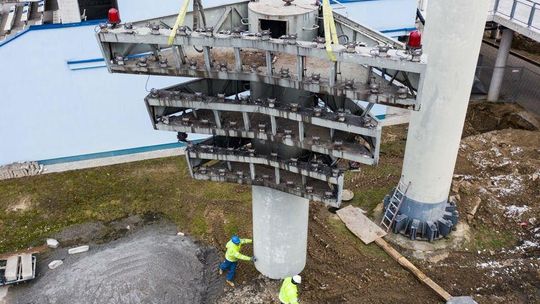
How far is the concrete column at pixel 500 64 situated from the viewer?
2338 cm

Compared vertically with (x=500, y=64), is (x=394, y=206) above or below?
below

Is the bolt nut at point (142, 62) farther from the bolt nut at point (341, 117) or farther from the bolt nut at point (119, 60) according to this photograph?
the bolt nut at point (341, 117)

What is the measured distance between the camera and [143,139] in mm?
21156

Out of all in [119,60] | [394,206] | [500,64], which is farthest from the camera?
[500,64]

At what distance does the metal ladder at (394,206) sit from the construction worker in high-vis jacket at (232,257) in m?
4.79

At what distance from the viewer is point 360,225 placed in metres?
16.8

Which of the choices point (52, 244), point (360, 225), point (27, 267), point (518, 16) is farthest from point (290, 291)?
point (518, 16)

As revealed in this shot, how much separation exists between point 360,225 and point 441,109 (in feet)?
15.9

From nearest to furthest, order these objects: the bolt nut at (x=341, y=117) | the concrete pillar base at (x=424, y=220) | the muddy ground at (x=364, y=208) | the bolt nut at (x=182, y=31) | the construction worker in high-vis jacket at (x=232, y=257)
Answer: the bolt nut at (x=182, y=31) → the bolt nut at (x=341, y=117) → the construction worker in high-vis jacket at (x=232, y=257) → the muddy ground at (x=364, y=208) → the concrete pillar base at (x=424, y=220)

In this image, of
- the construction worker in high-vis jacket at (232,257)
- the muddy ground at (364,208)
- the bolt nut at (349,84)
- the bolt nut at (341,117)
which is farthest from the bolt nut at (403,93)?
the muddy ground at (364,208)

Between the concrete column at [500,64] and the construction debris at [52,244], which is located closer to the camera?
the construction debris at [52,244]

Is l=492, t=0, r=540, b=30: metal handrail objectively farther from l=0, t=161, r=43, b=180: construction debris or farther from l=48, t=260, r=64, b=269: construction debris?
l=0, t=161, r=43, b=180: construction debris

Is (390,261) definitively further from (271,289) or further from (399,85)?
(399,85)

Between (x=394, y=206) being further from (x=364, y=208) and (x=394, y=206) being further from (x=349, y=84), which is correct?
(x=349, y=84)
